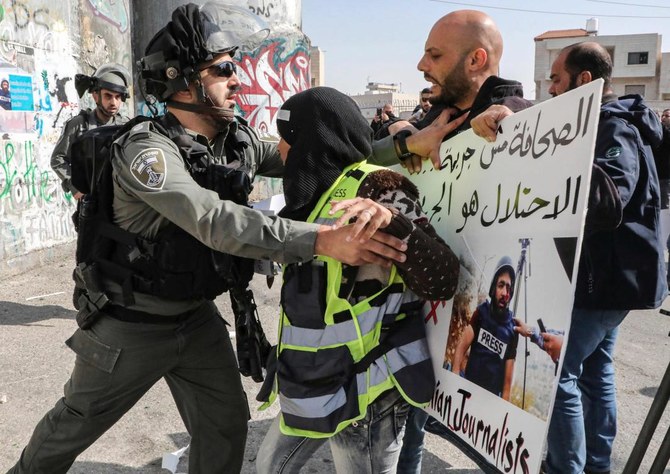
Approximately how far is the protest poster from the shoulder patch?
2.46ft

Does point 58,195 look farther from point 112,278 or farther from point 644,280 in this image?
point 644,280

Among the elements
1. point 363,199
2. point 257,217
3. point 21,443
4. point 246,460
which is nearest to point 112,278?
point 257,217

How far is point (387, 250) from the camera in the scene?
5.31 feet

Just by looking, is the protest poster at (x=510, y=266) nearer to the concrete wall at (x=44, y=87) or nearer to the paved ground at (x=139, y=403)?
the paved ground at (x=139, y=403)

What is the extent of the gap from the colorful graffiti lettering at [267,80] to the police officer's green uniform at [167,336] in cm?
691

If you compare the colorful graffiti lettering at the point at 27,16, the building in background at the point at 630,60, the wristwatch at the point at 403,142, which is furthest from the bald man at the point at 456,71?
the building in background at the point at 630,60

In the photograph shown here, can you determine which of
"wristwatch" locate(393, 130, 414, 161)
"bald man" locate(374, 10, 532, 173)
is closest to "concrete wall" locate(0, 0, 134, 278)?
"wristwatch" locate(393, 130, 414, 161)

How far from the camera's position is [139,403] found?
11.9 feet

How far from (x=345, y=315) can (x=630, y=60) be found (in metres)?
62.0

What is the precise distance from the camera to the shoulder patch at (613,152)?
2344 mm

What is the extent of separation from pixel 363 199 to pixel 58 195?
6.13 m

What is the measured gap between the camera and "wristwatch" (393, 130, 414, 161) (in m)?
2.27

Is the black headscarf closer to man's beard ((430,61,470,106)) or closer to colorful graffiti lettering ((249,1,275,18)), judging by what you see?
man's beard ((430,61,470,106))

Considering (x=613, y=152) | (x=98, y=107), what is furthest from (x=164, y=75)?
(x=98, y=107)
